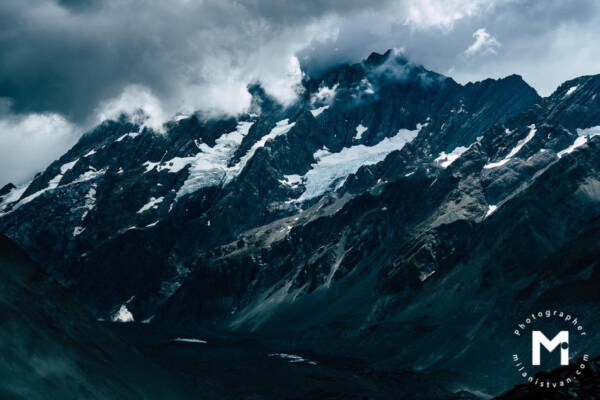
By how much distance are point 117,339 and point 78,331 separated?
1314 cm

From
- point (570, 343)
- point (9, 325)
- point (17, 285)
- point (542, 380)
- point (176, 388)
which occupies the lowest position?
point (570, 343)

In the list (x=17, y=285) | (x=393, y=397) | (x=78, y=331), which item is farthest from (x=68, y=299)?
(x=393, y=397)

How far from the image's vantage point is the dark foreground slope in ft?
187

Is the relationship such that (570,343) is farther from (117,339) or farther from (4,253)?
(4,253)

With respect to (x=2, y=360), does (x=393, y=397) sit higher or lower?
lower

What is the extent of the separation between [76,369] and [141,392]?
13.1m

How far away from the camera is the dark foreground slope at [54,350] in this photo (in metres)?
56.9

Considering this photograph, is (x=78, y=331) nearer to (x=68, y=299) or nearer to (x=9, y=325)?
(x=68, y=299)

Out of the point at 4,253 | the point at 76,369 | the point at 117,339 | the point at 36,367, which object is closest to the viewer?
the point at 36,367

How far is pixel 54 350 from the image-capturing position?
64250 mm

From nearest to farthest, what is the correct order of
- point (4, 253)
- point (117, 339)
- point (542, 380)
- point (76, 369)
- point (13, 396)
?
point (542, 380), point (13, 396), point (76, 369), point (4, 253), point (117, 339)

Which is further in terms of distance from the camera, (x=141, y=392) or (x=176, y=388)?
(x=176, y=388)

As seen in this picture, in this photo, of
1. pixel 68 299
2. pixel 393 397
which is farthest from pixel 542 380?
pixel 393 397

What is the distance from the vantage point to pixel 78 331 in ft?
247
